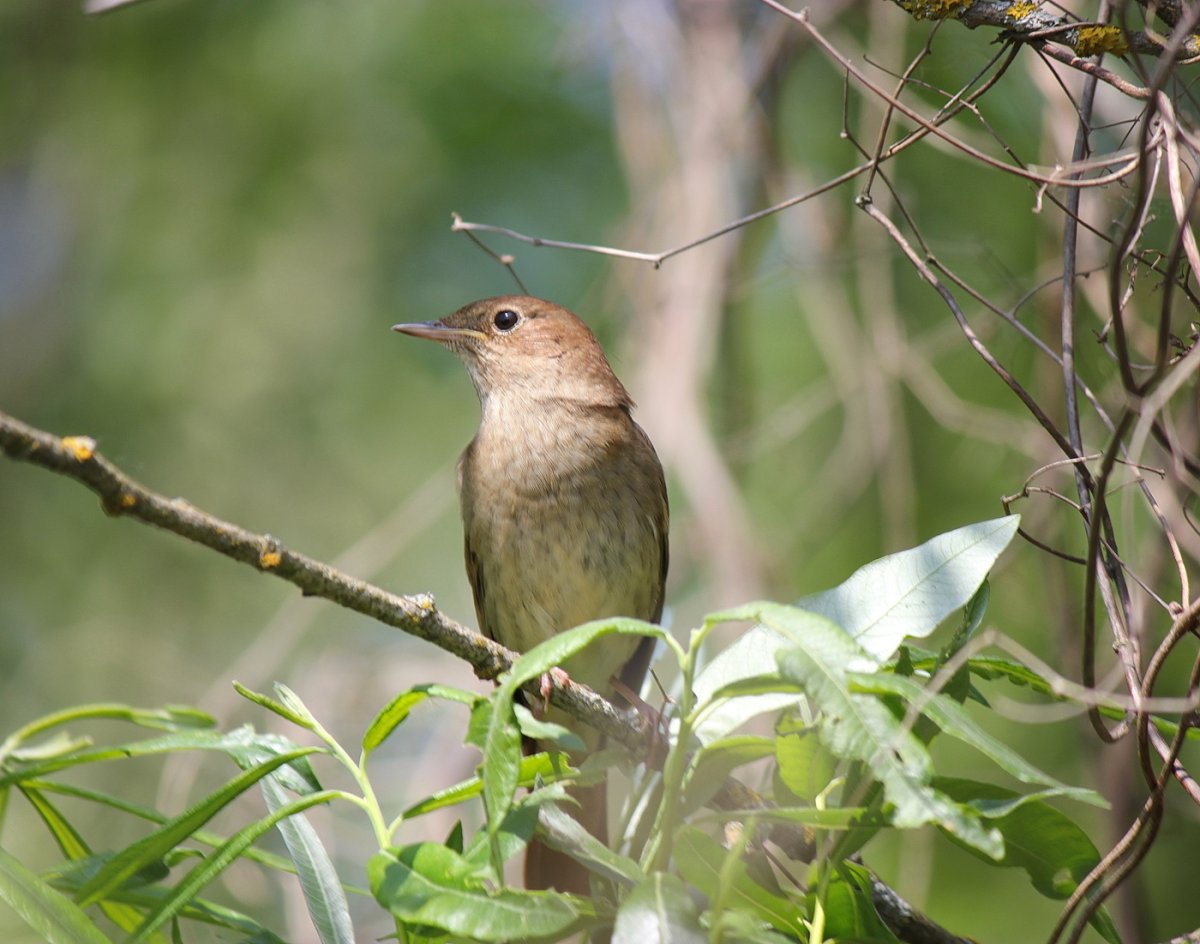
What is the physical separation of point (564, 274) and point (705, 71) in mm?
2272

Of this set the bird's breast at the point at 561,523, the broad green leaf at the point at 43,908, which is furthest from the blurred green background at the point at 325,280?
the broad green leaf at the point at 43,908

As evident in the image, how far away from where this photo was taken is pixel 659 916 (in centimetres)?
156

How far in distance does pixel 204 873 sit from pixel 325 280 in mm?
6057

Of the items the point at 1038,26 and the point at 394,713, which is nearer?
the point at 394,713

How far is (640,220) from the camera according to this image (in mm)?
4992

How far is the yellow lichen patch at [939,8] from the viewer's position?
7.29 ft

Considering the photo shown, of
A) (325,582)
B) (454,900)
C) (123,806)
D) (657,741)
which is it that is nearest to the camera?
(454,900)

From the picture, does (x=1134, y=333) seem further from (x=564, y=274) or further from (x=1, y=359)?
(x=1, y=359)

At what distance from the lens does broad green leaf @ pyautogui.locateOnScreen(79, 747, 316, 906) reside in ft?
5.65

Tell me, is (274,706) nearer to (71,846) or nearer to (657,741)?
(71,846)

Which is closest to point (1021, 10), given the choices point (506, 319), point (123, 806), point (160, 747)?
point (160, 747)

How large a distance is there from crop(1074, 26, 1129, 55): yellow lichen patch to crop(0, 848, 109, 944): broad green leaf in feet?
6.82

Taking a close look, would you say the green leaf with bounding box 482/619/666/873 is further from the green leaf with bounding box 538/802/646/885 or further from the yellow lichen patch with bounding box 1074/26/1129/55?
the yellow lichen patch with bounding box 1074/26/1129/55

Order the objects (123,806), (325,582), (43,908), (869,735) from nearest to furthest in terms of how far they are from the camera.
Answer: (869,735), (43,908), (325,582), (123,806)
